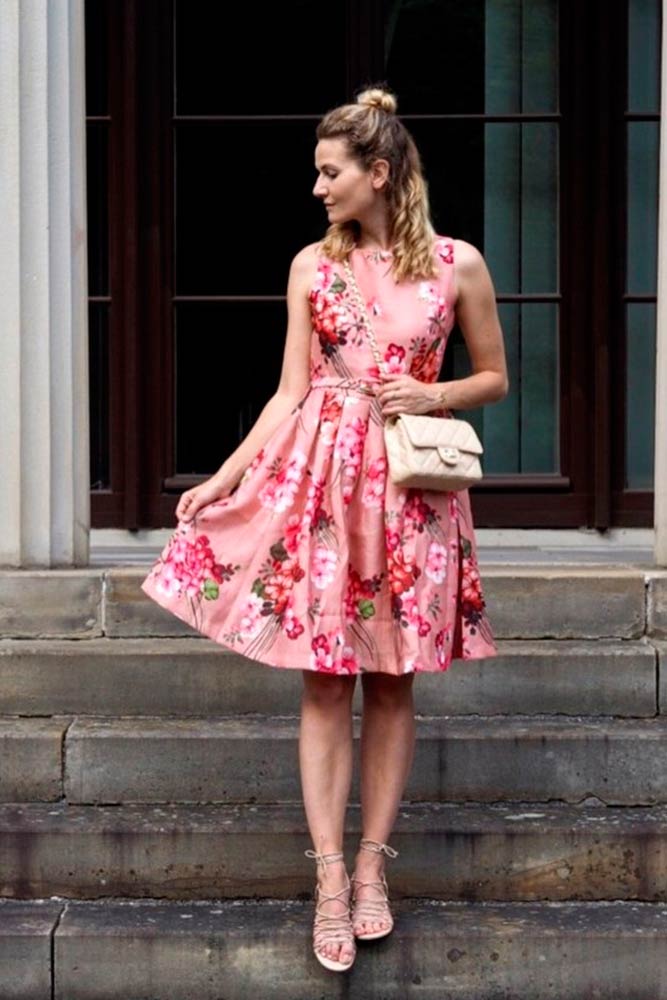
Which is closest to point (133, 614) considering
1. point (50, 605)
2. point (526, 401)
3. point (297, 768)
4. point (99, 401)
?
point (50, 605)

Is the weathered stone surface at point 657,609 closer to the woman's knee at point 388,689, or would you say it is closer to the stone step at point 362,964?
the stone step at point 362,964

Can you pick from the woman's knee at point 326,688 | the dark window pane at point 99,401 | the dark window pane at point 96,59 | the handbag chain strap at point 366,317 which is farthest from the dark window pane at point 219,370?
the woman's knee at point 326,688

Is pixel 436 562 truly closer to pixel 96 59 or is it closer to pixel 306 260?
pixel 306 260

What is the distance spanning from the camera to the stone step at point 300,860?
499 cm

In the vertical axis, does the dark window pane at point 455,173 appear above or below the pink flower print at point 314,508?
above

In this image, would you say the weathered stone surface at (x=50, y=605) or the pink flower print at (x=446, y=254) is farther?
the weathered stone surface at (x=50, y=605)

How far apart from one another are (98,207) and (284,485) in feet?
12.6

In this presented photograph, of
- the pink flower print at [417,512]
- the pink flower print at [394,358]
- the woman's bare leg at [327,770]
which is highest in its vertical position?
the pink flower print at [394,358]

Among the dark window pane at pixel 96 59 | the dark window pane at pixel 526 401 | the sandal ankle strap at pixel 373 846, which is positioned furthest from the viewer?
the dark window pane at pixel 526 401

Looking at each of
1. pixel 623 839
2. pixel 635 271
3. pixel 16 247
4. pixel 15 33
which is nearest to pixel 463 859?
pixel 623 839

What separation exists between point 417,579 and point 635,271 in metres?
3.99

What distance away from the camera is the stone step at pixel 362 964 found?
4.65 meters

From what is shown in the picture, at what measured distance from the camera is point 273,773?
532 cm

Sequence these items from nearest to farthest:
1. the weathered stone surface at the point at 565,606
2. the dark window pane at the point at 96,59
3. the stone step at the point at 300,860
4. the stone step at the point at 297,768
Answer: the stone step at the point at 300,860 → the stone step at the point at 297,768 → the weathered stone surface at the point at 565,606 → the dark window pane at the point at 96,59
